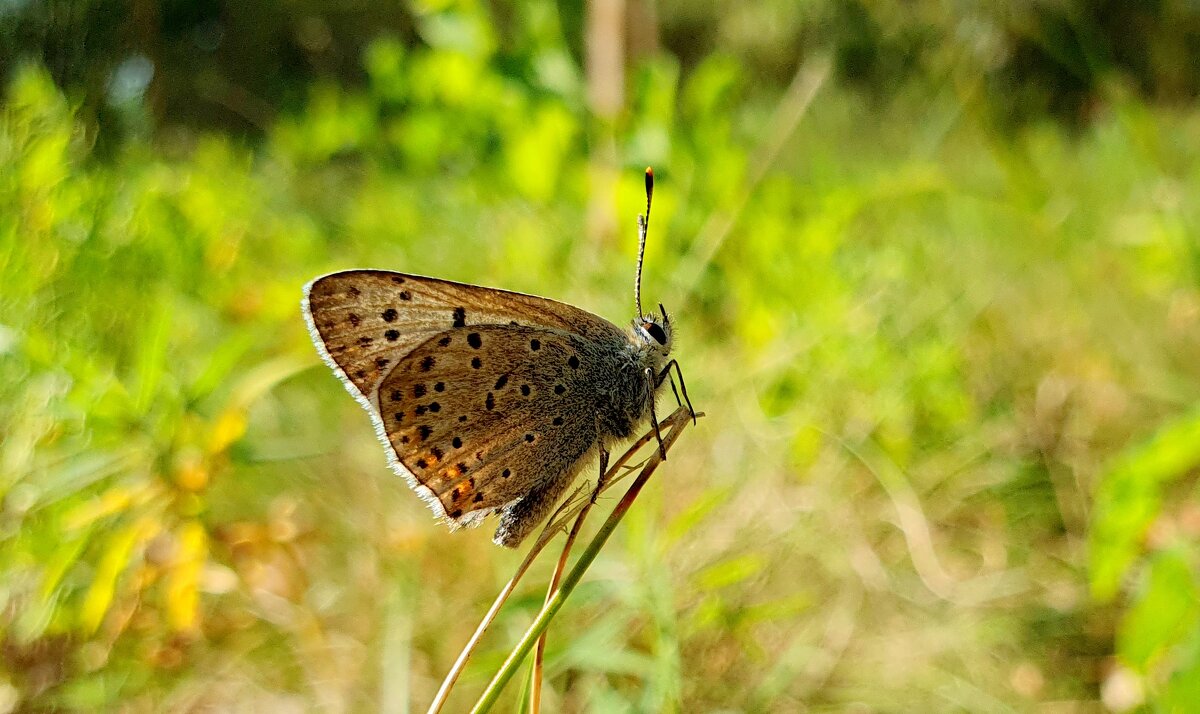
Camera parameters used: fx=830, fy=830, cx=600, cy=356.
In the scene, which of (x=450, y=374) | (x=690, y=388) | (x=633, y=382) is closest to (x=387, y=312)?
(x=450, y=374)

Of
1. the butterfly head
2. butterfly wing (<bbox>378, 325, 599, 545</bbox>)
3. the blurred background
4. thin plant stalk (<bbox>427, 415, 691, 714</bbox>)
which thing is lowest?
the blurred background

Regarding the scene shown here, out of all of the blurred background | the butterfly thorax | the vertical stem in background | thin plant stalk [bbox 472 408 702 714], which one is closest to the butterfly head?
the butterfly thorax

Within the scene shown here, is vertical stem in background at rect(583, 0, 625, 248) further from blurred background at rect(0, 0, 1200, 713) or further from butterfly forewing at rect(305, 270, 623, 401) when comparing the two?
butterfly forewing at rect(305, 270, 623, 401)

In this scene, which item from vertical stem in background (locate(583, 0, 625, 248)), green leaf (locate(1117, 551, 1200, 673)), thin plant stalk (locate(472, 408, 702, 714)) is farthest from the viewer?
vertical stem in background (locate(583, 0, 625, 248))

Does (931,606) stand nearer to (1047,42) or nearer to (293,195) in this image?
(1047,42)

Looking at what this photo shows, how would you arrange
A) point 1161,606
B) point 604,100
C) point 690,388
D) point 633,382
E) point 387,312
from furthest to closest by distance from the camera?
1. point 604,100
2. point 690,388
3. point 633,382
4. point 387,312
5. point 1161,606

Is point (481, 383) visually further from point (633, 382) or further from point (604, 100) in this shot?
point (604, 100)

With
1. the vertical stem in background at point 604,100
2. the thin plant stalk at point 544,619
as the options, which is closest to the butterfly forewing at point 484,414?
the thin plant stalk at point 544,619
